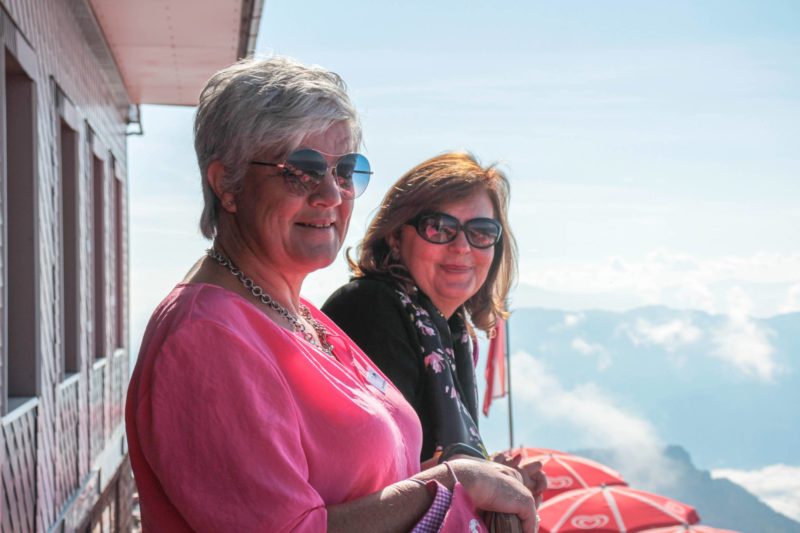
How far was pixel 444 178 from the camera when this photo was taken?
2951 millimetres

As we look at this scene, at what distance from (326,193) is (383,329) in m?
0.95

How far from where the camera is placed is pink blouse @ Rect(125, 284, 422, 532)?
1.37m

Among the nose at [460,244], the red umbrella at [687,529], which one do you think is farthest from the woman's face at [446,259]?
the red umbrella at [687,529]

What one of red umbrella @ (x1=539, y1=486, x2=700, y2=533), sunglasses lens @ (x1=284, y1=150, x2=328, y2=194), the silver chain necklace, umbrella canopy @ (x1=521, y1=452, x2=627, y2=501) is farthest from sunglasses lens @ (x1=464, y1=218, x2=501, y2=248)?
umbrella canopy @ (x1=521, y1=452, x2=627, y2=501)

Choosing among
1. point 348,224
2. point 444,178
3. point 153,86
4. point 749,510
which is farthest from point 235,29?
point 749,510

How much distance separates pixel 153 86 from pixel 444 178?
28.4ft

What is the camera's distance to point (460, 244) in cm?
293

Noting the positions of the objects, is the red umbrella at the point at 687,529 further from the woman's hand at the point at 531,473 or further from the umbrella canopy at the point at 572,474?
the woman's hand at the point at 531,473

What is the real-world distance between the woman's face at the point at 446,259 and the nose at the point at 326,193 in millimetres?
1186

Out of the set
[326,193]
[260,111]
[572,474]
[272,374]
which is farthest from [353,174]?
[572,474]

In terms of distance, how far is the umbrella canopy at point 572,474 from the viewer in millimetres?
14062

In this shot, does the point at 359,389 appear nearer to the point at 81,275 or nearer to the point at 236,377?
the point at 236,377

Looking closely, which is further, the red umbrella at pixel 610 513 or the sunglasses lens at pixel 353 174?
the red umbrella at pixel 610 513

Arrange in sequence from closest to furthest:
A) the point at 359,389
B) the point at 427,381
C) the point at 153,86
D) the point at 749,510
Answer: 1. the point at 359,389
2. the point at 427,381
3. the point at 153,86
4. the point at 749,510
